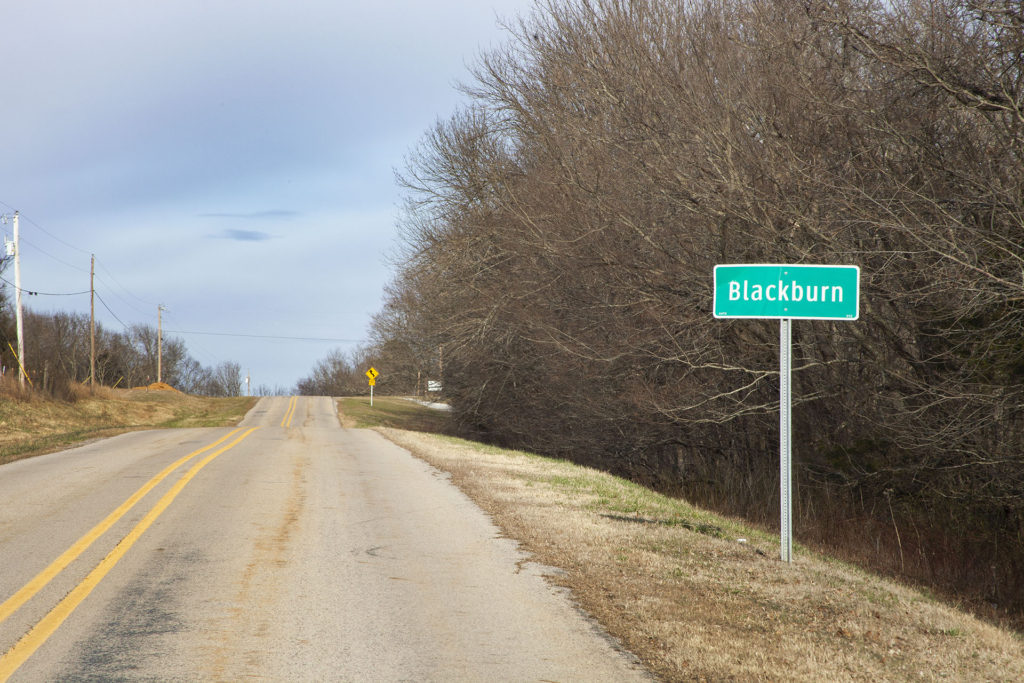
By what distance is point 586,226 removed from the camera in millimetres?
17109

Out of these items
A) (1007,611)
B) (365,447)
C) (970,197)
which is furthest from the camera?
(365,447)

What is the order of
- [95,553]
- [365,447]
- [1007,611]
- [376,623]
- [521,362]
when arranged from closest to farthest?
[376,623], [95,553], [1007,611], [365,447], [521,362]

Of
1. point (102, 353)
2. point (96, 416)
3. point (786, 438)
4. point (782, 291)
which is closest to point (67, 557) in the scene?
point (786, 438)

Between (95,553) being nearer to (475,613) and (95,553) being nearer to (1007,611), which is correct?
(475,613)

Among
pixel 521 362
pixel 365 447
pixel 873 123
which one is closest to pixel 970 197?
pixel 873 123

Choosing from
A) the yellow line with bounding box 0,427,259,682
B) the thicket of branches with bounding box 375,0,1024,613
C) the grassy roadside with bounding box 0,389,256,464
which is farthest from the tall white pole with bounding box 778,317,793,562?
the grassy roadside with bounding box 0,389,256,464

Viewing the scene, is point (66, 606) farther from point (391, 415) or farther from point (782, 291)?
point (391, 415)

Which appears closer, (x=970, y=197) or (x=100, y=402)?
(x=970, y=197)

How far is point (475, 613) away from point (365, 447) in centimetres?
1449

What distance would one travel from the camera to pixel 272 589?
21.1 feet

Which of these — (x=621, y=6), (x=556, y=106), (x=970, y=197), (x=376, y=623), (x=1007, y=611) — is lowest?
(x=1007, y=611)

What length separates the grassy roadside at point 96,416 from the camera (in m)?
22.2

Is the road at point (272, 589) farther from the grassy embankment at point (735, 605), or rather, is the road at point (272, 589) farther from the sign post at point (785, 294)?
the sign post at point (785, 294)

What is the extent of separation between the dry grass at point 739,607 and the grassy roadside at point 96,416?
42.5 ft
